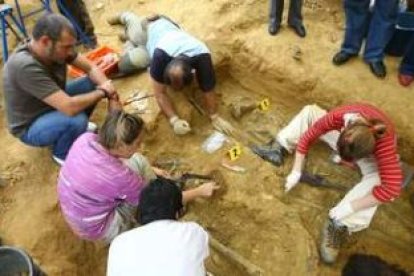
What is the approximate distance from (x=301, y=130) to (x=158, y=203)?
2.07 metres

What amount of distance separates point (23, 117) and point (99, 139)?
1.15 meters

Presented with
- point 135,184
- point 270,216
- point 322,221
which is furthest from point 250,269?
point 135,184

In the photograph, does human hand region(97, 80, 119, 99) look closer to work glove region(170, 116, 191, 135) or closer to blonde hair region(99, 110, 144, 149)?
work glove region(170, 116, 191, 135)

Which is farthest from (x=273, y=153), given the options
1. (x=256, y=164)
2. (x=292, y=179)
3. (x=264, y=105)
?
(x=264, y=105)

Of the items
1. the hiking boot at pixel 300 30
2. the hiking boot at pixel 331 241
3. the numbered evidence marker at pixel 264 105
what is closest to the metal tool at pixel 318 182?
the hiking boot at pixel 331 241

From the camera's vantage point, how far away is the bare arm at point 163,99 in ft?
14.2

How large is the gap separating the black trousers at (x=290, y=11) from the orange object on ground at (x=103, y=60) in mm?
1747

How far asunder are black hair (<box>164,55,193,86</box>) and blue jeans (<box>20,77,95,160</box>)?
80 centimetres

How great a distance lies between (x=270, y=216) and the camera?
397cm

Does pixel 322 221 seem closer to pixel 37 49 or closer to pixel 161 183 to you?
pixel 161 183

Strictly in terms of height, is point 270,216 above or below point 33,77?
below

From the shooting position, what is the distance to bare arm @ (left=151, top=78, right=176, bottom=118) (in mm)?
4316

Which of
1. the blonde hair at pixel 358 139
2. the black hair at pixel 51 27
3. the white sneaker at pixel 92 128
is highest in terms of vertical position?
the black hair at pixel 51 27

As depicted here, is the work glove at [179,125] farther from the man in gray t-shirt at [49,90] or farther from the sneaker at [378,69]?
the sneaker at [378,69]
